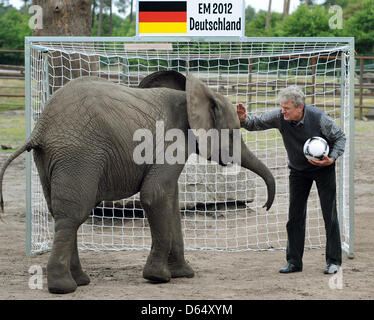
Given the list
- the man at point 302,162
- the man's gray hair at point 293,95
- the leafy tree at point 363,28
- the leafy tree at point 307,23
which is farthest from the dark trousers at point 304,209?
the leafy tree at point 307,23

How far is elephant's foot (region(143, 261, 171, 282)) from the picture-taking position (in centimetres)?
707

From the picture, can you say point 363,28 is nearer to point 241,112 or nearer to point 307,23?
point 307,23

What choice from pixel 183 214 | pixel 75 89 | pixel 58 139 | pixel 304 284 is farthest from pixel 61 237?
pixel 183 214

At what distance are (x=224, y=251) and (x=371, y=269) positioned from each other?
6.54ft

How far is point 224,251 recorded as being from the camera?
30.1 ft

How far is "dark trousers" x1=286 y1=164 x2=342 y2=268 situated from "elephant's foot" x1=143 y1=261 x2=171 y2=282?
147 centimetres

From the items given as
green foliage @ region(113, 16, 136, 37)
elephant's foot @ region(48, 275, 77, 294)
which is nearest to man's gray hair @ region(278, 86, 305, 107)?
elephant's foot @ region(48, 275, 77, 294)

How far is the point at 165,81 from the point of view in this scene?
7.84m

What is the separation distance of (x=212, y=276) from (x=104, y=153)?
74.8 inches

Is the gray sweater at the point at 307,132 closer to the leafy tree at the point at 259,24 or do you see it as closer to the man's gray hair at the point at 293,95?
the man's gray hair at the point at 293,95

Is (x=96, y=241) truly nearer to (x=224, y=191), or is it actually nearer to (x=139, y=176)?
(x=224, y=191)

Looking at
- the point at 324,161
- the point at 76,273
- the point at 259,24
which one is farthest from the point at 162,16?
the point at 259,24

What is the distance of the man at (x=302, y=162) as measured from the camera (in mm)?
7203

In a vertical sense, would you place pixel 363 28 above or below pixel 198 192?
above
